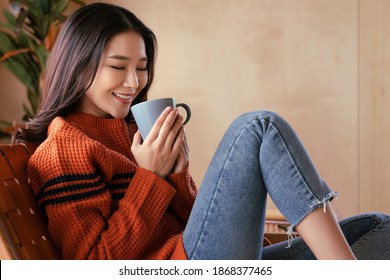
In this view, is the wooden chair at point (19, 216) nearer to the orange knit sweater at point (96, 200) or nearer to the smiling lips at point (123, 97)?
the orange knit sweater at point (96, 200)

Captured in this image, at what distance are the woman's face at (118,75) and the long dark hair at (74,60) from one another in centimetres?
1

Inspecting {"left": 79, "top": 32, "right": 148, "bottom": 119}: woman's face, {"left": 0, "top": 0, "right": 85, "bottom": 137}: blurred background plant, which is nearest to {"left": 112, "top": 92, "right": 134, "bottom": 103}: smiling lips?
{"left": 79, "top": 32, "right": 148, "bottom": 119}: woman's face

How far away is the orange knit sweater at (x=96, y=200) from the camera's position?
100cm

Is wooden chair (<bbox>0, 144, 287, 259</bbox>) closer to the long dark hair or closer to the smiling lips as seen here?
the long dark hair

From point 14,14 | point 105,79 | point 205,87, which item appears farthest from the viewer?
point 205,87

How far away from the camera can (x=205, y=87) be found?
267 cm

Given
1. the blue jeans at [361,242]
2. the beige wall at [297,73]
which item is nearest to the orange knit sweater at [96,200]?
the blue jeans at [361,242]

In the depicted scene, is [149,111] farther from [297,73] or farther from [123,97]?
[297,73]

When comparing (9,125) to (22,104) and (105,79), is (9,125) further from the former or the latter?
(105,79)

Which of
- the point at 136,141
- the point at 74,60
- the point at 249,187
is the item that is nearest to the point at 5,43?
the point at 74,60

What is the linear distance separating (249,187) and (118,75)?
0.34 metres

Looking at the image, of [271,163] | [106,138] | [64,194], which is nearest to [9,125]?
[106,138]

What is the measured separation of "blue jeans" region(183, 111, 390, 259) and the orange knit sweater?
0.07 metres
